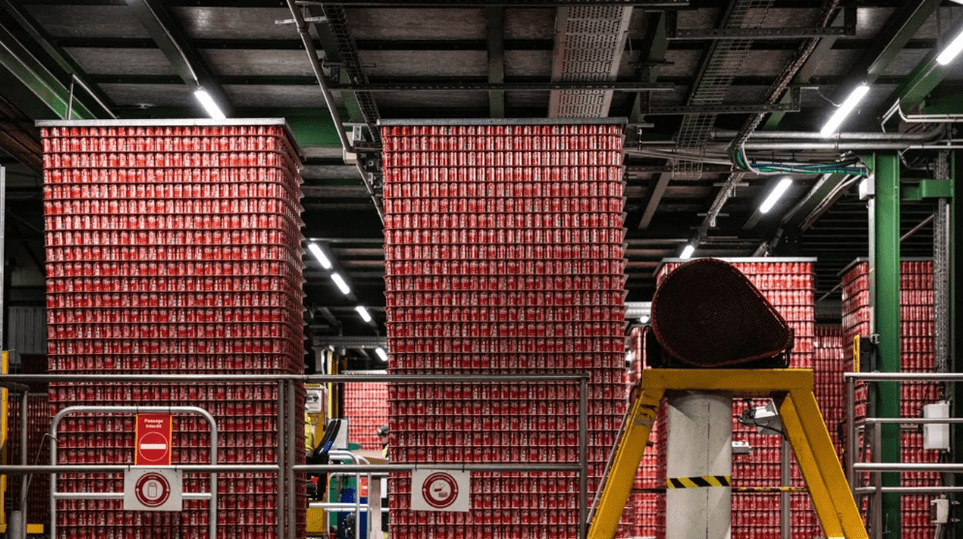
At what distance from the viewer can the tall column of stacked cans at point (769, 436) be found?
49.4 ft

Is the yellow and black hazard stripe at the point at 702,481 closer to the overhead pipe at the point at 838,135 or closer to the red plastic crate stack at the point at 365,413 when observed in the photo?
the overhead pipe at the point at 838,135

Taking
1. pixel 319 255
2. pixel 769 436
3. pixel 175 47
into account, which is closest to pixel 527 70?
pixel 175 47

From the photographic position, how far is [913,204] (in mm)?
17828

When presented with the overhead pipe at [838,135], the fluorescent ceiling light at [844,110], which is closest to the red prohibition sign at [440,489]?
the fluorescent ceiling light at [844,110]

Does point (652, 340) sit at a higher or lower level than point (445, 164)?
lower

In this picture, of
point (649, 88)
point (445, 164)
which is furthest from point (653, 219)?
point (445, 164)

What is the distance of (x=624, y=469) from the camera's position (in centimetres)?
571

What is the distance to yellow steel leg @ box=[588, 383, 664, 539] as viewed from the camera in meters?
5.68

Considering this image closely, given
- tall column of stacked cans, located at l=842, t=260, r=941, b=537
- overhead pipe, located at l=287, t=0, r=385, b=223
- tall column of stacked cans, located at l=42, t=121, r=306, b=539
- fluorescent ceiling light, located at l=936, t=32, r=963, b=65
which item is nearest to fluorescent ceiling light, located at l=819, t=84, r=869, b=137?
fluorescent ceiling light, located at l=936, t=32, r=963, b=65

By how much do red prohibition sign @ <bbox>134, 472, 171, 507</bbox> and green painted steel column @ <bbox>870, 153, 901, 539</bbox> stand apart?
892 cm

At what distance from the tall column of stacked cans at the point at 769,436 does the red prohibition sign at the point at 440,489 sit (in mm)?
8325

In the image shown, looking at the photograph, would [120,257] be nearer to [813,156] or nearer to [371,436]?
[813,156]

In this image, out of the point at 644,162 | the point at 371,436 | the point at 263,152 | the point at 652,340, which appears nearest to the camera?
the point at 652,340

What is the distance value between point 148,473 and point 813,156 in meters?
9.13
